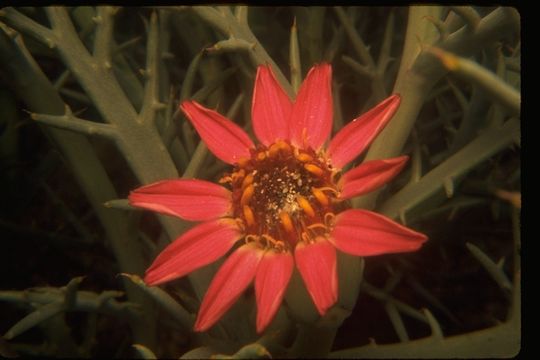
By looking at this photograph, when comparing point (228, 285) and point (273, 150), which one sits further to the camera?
point (273, 150)

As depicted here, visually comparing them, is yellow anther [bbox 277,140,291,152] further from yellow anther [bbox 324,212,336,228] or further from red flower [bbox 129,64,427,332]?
yellow anther [bbox 324,212,336,228]

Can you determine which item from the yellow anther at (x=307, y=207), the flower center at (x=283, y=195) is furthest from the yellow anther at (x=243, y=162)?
the yellow anther at (x=307, y=207)

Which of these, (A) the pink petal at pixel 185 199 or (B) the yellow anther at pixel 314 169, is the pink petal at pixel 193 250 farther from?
(B) the yellow anther at pixel 314 169

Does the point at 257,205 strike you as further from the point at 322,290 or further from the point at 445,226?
the point at 445,226

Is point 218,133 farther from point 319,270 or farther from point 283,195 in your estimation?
point 319,270

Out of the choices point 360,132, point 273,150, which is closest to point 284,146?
point 273,150
